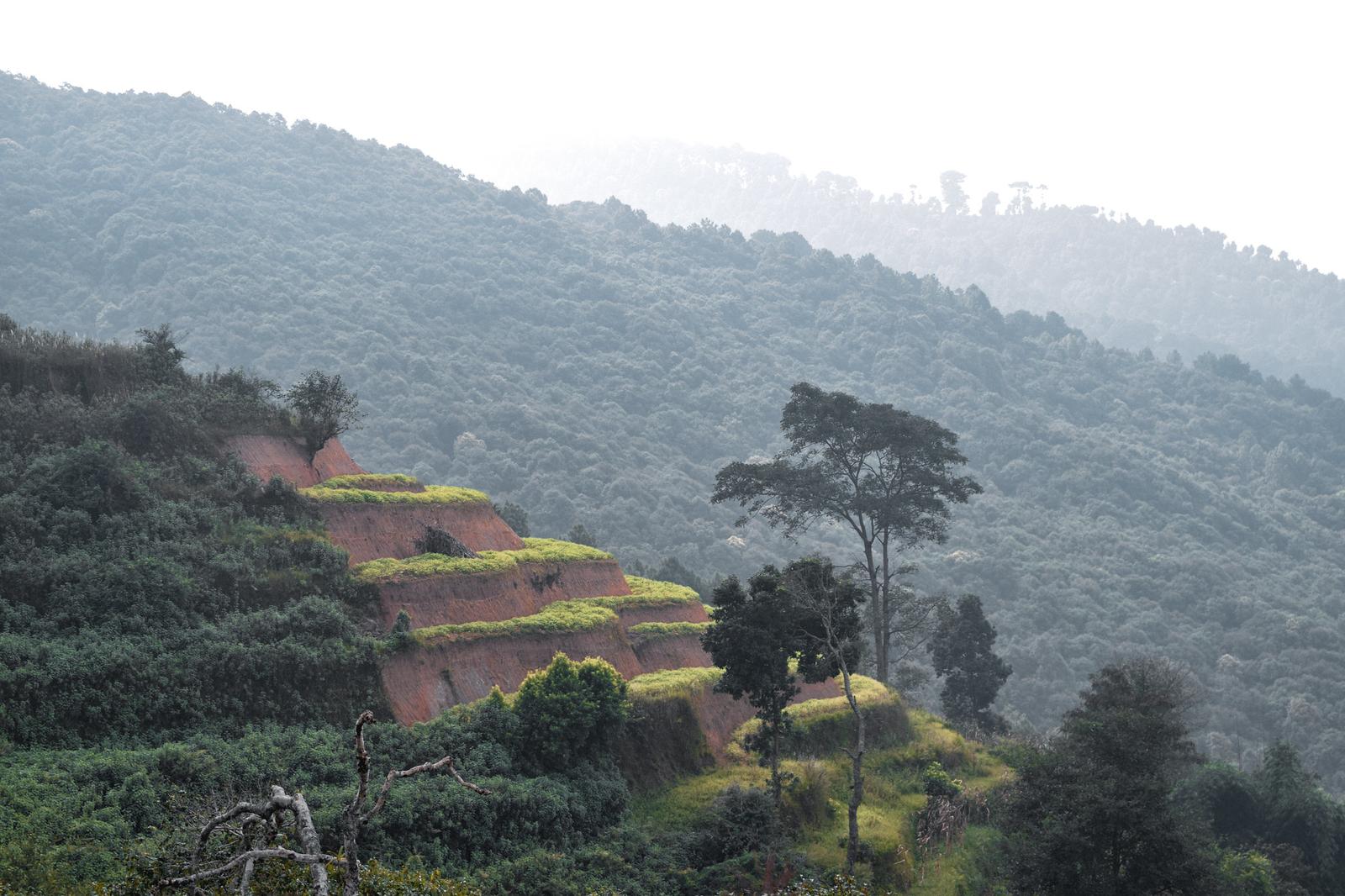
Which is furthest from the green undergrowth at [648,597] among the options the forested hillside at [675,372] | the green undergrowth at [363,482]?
the forested hillside at [675,372]

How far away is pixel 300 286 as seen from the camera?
302 ft

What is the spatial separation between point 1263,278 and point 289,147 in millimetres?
127883

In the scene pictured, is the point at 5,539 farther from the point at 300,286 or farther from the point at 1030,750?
the point at 300,286

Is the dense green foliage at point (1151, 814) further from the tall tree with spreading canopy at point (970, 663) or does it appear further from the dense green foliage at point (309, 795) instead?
the dense green foliage at point (309, 795)

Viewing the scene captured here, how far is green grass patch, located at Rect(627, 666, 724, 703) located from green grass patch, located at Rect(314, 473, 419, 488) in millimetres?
8821

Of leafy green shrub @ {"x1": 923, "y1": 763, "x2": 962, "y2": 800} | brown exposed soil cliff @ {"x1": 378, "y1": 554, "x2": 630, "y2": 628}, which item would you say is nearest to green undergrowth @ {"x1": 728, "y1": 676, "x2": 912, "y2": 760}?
leafy green shrub @ {"x1": 923, "y1": 763, "x2": 962, "y2": 800}

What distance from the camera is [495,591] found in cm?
3033

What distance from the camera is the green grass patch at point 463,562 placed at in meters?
28.2

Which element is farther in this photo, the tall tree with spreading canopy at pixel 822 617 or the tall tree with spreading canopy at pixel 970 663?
the tall tree with spreading canopy at pixel 970 663

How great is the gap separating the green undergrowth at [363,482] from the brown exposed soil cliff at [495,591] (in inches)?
171

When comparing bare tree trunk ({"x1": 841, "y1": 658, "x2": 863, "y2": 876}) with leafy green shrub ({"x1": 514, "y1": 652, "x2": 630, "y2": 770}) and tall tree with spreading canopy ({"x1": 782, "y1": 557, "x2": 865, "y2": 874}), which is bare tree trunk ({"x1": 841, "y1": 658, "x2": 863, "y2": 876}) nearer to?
tall tree with spreading canopy ({"x1": 782, "y1": 557, "x2": 865, "y2": 874})

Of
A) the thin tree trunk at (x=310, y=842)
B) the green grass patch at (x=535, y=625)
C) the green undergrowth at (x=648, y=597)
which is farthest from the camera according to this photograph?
the green undergrowth at (x=648, y=597)

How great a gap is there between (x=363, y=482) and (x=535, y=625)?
6837 millimetres

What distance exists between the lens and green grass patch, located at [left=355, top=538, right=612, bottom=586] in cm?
2822
